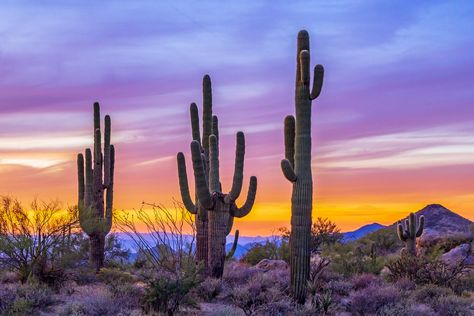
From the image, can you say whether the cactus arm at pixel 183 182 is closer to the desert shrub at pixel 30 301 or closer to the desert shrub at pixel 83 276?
the desert shrub at pixel 83 276

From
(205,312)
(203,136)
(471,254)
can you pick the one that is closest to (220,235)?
(203,136)

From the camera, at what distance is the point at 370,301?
51.1 ft

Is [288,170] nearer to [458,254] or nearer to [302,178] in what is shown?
[302,178]

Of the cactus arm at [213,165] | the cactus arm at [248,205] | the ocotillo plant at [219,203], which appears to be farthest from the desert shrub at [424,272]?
the cactus arm at [213,165]

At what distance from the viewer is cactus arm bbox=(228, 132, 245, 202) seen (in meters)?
19.2

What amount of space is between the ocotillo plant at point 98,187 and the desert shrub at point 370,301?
12158mm

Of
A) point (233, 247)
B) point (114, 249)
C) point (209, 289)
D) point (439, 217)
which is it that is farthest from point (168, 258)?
point (439, 217)

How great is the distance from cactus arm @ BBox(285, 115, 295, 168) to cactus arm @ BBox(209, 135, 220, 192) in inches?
131

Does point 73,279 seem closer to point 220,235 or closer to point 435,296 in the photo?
point 220,235

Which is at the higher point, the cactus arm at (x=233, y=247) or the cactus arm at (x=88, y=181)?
the cactus arm at (x=88, y=181)

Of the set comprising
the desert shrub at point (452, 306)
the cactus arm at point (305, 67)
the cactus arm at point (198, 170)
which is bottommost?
the desert shrub at point (452, 306)

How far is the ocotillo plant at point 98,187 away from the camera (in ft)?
82.9

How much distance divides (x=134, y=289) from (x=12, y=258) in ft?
20.3

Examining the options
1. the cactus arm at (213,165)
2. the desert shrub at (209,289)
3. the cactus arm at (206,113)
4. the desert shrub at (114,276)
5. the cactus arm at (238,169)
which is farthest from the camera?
the cactus arm at (206,113)
